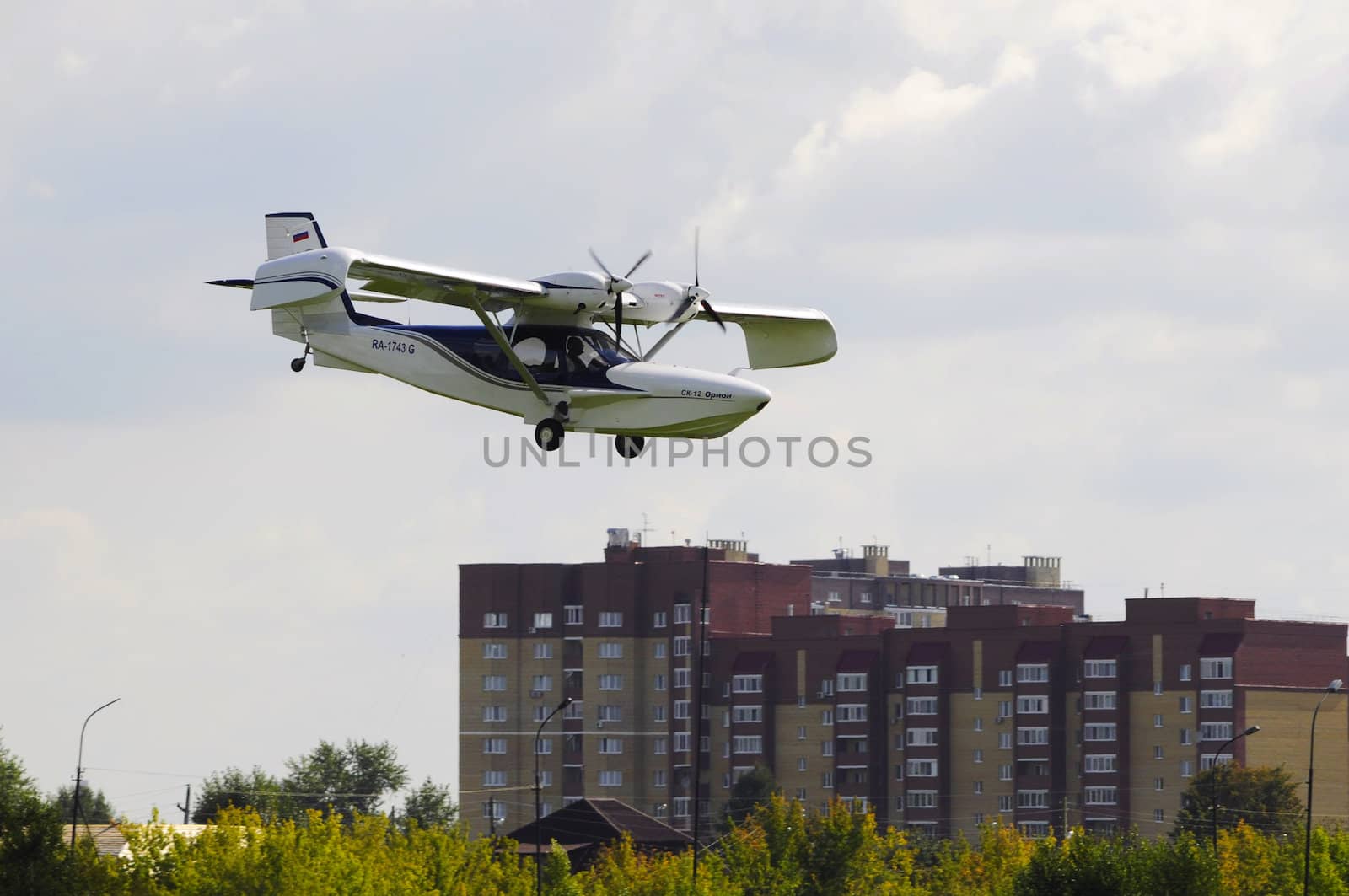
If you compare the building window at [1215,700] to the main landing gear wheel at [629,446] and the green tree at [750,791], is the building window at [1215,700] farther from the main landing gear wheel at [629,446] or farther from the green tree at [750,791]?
the main landing gear wheel at [629,446]

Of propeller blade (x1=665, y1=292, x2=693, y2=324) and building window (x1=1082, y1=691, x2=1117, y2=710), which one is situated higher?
propeller blade (x1=665, y1=292, x2=693, y2=324)

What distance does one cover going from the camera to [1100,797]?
454ft

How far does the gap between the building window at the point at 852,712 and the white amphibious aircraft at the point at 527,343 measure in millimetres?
111894

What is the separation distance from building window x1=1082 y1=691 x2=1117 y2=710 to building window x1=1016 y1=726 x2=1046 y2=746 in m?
3.21

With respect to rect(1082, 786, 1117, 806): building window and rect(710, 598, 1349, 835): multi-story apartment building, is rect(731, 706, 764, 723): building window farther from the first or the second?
rect(1082, 786, 1117, 806): building window

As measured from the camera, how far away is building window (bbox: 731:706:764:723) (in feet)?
510

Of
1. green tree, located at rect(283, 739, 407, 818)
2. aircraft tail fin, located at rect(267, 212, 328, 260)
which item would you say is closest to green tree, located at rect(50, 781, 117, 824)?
green tree, located at rect(283, 739, 407, 818)

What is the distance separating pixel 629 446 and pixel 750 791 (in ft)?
368

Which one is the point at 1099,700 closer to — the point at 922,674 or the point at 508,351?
the point at 922,674

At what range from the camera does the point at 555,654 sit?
535 feet

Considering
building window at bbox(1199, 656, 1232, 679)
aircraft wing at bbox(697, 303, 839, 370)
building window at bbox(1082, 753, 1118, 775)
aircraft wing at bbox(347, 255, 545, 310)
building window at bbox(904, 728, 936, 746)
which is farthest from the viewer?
building window at bbox(904, 728, 936, 746)

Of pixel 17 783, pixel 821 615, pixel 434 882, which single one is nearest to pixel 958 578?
pixel 821 615

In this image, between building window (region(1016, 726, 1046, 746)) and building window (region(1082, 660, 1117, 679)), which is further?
building window (region(1016, 726, 1046, 746))

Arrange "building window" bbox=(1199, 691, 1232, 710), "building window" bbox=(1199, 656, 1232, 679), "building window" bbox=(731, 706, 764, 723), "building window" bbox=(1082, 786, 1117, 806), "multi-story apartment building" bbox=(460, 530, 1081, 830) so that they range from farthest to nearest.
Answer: "multi-story apartment building" bbox=(460, 530, 1081, 830) → "building window" bbox=(731, 706, 764, 723) → "building window" bbox=(1082, 786, 1117, 806) → "building window" bbox=(1199, 656, 1232, 679) → "building window" bbox=(1199, 691, 1232, 710)
